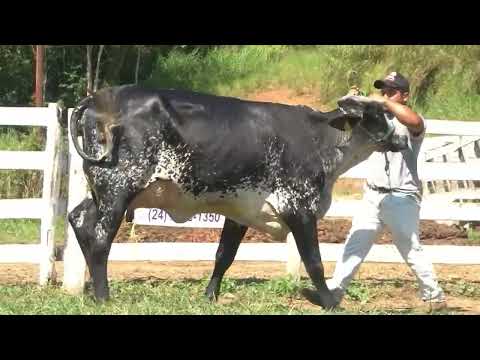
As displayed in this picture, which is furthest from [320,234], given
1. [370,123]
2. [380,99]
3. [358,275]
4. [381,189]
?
[380,99]

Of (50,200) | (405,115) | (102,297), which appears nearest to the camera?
(405,115)

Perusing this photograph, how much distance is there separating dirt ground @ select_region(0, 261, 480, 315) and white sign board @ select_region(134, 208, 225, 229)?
20.7 inches

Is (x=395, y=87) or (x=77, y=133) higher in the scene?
(x=395, y=87)

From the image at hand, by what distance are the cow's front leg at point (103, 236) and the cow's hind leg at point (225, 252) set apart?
3.52ft

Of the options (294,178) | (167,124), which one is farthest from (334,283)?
(167,124)

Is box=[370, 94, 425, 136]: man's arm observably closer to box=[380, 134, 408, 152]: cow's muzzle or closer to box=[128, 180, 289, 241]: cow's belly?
box=[380, 134, 408, 152]: cow's muzzle

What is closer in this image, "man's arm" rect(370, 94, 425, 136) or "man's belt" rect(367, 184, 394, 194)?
"man's arm" rect(370, 94, 425, 136)

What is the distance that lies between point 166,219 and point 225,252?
175cm

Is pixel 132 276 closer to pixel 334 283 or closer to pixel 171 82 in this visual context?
pixel 334 283

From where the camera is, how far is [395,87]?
7656mm

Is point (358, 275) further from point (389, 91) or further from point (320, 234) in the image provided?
point (389, 91)

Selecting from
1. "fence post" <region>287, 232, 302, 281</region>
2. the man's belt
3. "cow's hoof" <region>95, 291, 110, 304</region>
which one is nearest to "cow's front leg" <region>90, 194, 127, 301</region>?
"cow's hoof" <region>95, 291, 110, 304</region>

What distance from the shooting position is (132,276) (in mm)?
9594

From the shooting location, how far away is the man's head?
25.1ft
